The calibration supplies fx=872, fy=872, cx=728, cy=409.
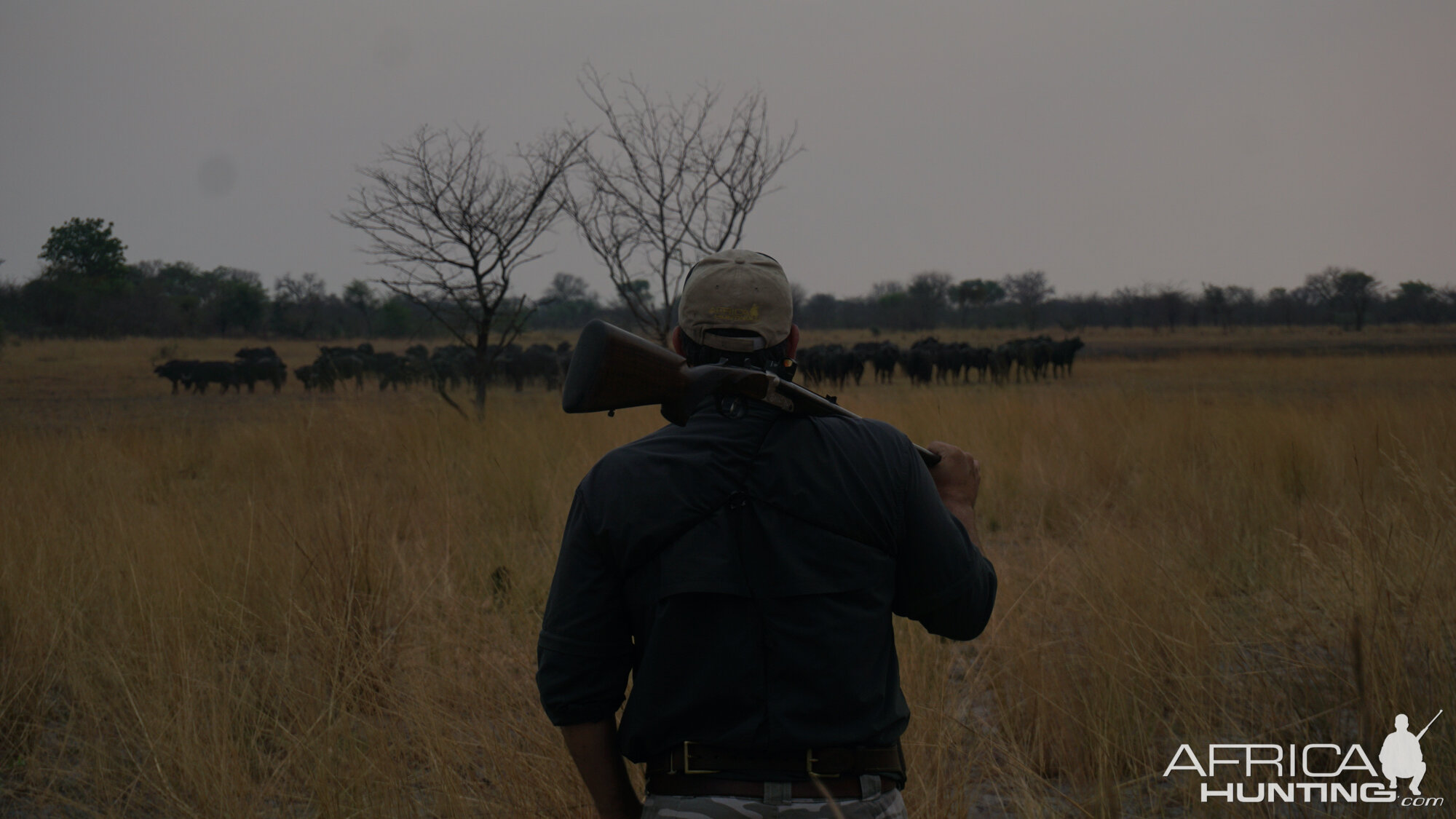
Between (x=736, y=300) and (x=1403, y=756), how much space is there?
2.62m

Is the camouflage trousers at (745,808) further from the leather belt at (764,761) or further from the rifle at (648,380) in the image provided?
the rifle at (648,380)

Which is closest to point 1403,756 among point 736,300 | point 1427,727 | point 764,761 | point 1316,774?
point 1427,727

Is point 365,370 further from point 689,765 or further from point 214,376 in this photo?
point 689,765

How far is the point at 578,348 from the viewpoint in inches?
62.9

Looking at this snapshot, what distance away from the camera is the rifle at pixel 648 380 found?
1574mm

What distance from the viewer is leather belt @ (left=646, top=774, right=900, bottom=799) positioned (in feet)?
4.84

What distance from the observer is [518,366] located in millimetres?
28719

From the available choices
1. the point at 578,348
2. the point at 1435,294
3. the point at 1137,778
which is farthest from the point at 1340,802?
the point at 1435,294

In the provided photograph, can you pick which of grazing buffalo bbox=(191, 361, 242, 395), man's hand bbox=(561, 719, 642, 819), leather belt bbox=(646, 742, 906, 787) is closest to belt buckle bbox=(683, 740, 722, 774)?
leather belt bbox=(646, 742, 906, 787)

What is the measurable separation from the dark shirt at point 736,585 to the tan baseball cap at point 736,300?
15cm

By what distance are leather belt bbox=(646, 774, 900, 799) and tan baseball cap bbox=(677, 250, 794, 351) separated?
773mm

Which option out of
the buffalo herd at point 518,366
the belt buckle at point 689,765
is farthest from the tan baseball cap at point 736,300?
the buffalo herd at point 518,366

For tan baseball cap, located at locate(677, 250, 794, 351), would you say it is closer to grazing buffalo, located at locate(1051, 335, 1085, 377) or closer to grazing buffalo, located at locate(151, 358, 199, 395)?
grazing buffalo, located at locate(151, 358, 199, 395)

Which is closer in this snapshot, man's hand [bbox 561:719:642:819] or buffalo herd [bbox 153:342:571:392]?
man's hand [bbox 561:719:642:819]
